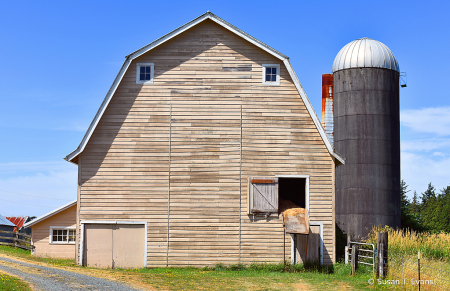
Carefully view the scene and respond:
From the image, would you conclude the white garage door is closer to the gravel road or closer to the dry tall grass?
the gravel road

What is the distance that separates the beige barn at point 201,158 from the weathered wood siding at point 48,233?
431cm

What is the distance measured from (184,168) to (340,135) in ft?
47.5

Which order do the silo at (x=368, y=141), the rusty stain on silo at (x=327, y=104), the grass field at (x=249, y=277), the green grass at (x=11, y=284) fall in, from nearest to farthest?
the green grass at (x=11, y=284) < the grass field at (x=249, y=277) < the silo at (x=368, y=141) < the rusty stain on silo at (x=327, y=104)

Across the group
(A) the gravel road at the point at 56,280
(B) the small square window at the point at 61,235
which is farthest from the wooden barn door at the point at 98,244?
(B) the small square window at the point at 61,235

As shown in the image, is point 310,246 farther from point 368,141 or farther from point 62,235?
point 368,141

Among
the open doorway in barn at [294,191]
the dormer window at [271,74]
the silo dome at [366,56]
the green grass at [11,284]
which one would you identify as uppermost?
the silo dome at [366,56]

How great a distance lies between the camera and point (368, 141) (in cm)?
2808

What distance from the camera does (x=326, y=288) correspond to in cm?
1345

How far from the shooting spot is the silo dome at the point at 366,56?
95.5ft

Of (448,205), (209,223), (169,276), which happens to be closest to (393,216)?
(209,223)

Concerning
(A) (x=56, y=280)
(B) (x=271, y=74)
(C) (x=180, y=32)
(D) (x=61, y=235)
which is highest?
(C) (x=180, y=32)

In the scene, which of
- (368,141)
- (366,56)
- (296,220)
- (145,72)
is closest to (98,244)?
(145,72)

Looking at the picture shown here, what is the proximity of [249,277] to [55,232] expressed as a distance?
1129 centimetres

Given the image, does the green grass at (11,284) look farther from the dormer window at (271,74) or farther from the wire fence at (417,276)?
the dormer window at (271,74)
